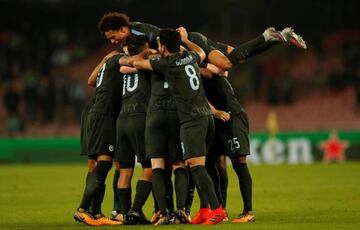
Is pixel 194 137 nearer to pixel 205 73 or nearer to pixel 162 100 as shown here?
pixel 162 100

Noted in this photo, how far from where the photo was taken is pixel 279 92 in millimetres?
32094

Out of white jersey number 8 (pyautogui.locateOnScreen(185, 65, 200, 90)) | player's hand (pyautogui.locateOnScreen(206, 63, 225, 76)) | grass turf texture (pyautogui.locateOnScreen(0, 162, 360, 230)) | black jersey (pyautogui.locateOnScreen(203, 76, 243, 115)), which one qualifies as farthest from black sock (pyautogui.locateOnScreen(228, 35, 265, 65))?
grass turf texture (pyautogui.locateOnScreen(0, 162, 360, 230))

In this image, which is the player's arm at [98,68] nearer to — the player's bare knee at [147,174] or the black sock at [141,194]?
the player's bare knee at [147,174]

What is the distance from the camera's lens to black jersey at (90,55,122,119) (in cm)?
1139

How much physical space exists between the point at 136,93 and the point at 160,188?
127cm

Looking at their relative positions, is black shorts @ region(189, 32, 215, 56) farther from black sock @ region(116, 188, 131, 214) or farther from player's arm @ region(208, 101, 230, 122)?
black sock @ region(116, 188, 131, 214)

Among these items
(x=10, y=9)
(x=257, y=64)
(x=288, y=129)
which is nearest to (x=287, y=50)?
(x=257, y=64)

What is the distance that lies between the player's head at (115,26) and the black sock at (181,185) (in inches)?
68.9

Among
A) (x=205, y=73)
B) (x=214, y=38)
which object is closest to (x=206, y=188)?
(x=205, y=73)

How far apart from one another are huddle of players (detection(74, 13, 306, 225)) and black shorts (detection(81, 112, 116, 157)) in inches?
0.5

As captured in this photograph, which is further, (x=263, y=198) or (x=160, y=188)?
(x=263, y=198)

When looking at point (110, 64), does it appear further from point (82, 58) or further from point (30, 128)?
point (82, 58)

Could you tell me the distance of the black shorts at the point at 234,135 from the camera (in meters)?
11.4

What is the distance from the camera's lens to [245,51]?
424 inches
